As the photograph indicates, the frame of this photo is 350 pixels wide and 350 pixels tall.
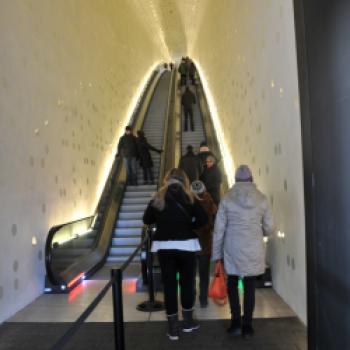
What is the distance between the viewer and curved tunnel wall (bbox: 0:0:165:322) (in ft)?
15.2

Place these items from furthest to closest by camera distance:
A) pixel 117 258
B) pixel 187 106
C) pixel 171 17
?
pixel 171 17 → pixel 187 106 → pixel 117 258

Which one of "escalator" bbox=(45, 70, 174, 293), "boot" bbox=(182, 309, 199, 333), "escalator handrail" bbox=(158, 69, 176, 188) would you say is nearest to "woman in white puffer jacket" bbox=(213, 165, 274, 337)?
"boot" bbox=(182, 309, 199, 333)

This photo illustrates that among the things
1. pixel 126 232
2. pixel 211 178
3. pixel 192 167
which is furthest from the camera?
pixel 192 167

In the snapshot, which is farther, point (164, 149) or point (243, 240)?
A: point (164, 149)

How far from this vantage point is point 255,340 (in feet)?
11.9

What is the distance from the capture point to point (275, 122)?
483 cm

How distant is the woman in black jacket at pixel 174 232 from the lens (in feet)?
12.2

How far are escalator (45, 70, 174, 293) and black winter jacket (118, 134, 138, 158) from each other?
51 cm

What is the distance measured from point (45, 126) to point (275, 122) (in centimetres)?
307

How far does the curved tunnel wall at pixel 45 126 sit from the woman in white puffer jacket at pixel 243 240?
2.30 metres

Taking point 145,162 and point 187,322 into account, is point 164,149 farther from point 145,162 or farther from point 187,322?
point 187,322

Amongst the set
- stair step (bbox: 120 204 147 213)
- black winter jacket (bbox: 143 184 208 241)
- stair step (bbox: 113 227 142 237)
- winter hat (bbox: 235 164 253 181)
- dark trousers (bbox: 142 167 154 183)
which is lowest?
stair step (bbox: 113 227 142 237)

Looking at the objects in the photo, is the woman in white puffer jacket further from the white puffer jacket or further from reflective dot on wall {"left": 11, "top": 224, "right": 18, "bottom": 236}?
reflective dot on wall {"left": 11, "top": 224, "right": 18, "bottom": 236}

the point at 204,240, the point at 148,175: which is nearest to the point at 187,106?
the point at 148,175
